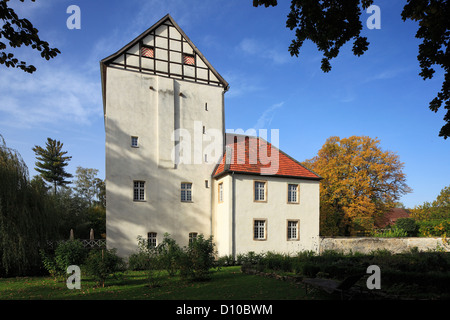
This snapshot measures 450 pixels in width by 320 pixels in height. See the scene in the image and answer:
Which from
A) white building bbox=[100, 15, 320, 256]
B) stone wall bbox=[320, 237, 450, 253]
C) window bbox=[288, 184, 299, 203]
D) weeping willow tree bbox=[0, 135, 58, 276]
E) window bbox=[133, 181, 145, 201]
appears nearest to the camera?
weeping willow tree bbox=[0, 135, 58, 276]

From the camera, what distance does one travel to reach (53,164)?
47.5 meters

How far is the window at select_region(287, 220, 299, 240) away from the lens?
20453 millimetres

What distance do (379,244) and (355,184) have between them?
8663 mm

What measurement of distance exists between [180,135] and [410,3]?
646 inches

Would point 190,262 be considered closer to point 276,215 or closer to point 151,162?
point 276,215

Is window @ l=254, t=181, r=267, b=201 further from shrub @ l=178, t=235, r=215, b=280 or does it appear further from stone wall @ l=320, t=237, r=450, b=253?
shrub @ l=178, t=235, r=215, b=280

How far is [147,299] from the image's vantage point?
29.5 feet

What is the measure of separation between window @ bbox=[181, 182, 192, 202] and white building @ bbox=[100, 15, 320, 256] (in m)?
0.07

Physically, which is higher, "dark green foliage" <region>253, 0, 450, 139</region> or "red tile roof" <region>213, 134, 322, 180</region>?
"dark green foliage" <region>253, 0, 450, 139</region>

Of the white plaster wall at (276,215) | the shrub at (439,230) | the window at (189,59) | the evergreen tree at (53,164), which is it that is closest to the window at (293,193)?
the white plaster wall at (276,215)

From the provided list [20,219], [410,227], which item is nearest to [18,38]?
[20,219]

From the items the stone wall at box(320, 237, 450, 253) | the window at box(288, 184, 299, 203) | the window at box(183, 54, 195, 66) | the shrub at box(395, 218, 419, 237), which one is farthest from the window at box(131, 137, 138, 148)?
the shrub at box(395, 218, 419, 237)

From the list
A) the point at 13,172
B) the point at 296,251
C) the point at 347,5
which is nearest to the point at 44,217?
the point at 13,172
